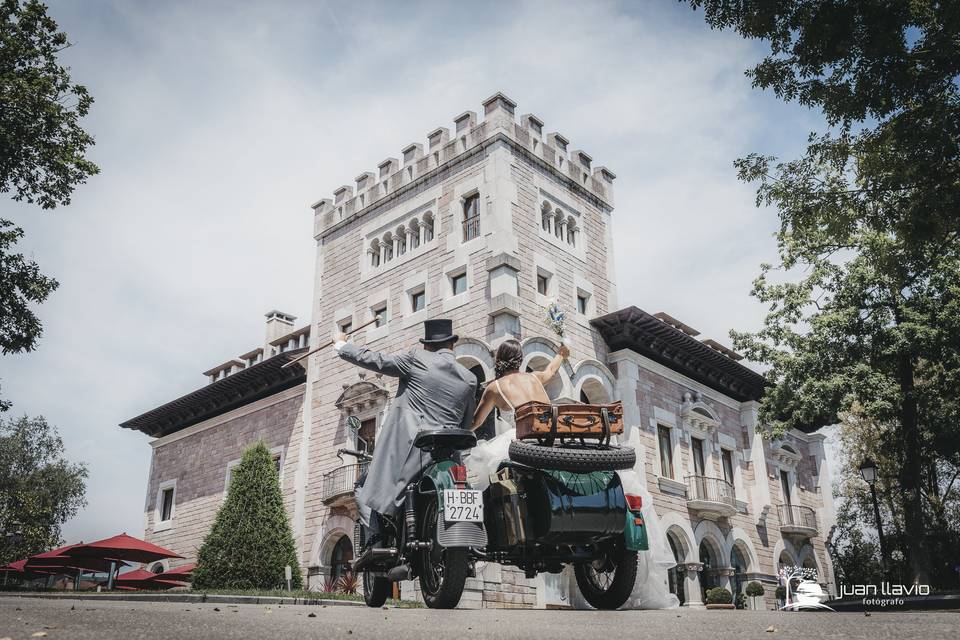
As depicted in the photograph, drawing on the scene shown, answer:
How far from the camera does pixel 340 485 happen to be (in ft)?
70.9

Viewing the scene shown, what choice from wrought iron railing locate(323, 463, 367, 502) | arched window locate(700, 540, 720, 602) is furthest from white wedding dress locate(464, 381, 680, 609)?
arched window locate(700, 540, 720, 602)

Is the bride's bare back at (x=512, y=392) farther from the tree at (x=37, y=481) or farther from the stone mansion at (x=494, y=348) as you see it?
the tree at (x=37, y=481)

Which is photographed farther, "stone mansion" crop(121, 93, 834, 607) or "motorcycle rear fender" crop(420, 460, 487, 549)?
"stone mansion" crop(121, 93, 834, 607)

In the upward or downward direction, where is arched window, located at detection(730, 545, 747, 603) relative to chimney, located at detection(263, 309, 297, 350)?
downward

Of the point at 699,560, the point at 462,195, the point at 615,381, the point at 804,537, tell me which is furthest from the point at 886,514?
the point at 462,195

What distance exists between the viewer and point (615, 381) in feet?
74.1

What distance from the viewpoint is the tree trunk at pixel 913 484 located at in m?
17.9

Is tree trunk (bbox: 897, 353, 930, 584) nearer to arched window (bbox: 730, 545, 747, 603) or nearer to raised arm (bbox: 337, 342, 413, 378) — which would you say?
arched window (bbox: 730, 545, 747, 603)

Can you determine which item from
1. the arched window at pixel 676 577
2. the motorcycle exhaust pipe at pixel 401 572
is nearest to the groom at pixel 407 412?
the motorcycle exhaust pipe at pixel 401 572

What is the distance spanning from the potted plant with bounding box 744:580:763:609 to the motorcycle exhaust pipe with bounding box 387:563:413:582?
780 inches

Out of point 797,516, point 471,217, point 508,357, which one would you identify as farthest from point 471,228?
point 797,516

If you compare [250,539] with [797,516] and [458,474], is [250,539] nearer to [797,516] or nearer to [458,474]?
[458,474]

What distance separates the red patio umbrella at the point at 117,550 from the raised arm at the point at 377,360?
15.3 meters

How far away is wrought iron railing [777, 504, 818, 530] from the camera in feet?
88.3
